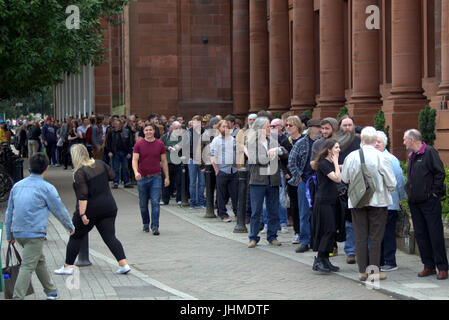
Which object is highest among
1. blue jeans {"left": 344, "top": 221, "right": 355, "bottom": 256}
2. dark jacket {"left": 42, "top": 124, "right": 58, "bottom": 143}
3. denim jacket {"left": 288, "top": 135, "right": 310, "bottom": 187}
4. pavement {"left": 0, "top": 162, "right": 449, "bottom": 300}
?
dark jacket {"left": 42, "top": 124, "right": 58, "bottom": 143}

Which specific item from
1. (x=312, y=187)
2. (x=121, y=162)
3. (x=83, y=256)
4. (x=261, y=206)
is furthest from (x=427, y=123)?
(x=83, y=256)

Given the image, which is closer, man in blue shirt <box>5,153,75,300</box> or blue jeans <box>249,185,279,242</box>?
man in blue shirt <box>5,153,75,300</box>

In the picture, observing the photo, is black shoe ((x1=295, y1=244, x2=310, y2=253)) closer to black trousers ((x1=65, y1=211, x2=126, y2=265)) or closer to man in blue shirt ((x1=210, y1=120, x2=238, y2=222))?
black trousers ((x1=65, y1=211, x2=126, y2=265))

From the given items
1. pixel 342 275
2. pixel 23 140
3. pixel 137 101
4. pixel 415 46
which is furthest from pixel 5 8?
pixel 23 140

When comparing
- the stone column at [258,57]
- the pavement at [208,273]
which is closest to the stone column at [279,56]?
the stone column at [258,57]

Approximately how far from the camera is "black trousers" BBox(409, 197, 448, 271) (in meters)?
9.77

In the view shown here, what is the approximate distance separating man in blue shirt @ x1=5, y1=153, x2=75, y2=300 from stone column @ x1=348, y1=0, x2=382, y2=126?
13902 mm

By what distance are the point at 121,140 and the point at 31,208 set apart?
1410 centimetres

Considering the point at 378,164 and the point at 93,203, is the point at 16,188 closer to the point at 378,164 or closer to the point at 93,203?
the point at 93,203

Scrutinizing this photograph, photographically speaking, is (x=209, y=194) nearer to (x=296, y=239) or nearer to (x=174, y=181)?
(x=174, y=181)

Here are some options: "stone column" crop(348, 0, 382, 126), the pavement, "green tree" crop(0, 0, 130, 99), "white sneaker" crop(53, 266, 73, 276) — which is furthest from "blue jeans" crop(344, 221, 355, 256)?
"stone column" crop(348, 0, 382, 126)

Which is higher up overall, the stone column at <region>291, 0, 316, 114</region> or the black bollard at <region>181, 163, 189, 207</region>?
the stone column at <region>291, 0, 316, 114</region>

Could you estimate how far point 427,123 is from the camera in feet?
57.4

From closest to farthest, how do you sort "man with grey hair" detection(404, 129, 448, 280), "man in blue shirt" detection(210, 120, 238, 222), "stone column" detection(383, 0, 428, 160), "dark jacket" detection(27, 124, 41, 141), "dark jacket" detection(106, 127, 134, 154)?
"man with grey hair" detection(404, 129, 448, 280) < "man in blue shirt" detection(210, 120, 238, 222) < "stone column" detection(383, 0, 428, 160) < "dark jacket" detection(106, 127, 134, 154) < "dark jacket" detection(27, 124, 41, 141)
